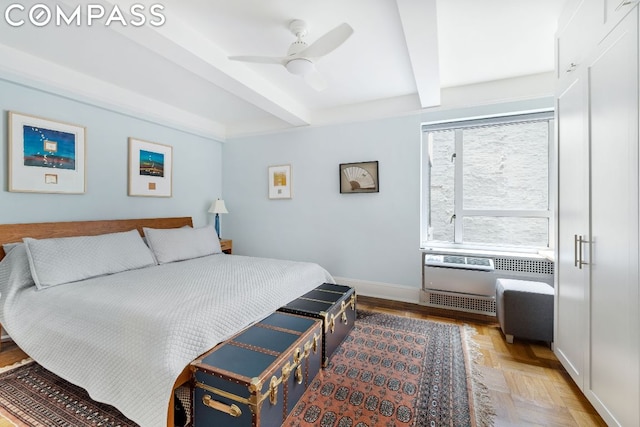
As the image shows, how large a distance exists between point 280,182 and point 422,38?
2.64m

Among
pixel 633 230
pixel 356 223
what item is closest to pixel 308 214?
pixel 356 223

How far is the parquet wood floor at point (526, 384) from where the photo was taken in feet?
4.99

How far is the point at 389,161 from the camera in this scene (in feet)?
11.3

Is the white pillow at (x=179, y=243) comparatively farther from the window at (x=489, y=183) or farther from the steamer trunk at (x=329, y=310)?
the window at (x=489, y=183)

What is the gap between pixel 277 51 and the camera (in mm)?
2365

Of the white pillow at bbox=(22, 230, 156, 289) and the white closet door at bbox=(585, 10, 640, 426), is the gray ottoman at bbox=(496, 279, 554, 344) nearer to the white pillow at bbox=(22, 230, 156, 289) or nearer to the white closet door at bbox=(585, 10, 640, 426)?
the white closet door at bbox=(585, 10, 640, 426)

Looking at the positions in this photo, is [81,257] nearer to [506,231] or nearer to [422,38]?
[422,38]

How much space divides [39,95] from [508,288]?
14.9ft

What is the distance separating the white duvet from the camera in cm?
134

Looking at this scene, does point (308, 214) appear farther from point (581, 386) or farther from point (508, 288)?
point (581, 386)

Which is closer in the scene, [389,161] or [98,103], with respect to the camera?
[98,103]

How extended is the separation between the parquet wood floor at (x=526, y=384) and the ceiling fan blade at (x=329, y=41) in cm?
234

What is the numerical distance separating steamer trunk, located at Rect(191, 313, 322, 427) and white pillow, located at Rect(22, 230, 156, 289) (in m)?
1.52

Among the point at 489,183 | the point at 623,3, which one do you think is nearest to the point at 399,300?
the point at 489,183
